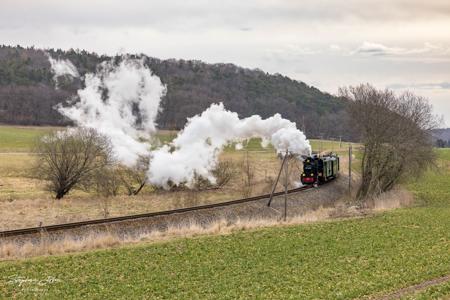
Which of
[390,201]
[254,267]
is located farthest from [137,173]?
[254,267]

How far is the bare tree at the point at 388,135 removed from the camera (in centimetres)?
5078

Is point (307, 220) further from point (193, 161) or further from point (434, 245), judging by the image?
point (193, 161)

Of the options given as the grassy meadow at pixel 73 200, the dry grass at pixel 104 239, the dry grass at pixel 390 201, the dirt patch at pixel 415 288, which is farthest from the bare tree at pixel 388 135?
the dirt patch at pixel 415 288

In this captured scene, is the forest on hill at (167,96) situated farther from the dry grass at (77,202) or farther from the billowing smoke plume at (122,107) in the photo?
the dry grass at (77,202)

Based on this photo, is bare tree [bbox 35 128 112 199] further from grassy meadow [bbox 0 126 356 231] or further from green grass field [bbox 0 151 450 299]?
green grass field [bbox 0 151 450 299]

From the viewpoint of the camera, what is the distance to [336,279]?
19781mm

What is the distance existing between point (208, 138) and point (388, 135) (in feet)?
59.1

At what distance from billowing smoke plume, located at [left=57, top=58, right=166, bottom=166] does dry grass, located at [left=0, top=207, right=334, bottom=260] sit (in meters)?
24.4

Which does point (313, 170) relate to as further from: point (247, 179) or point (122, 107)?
point (122, 107)

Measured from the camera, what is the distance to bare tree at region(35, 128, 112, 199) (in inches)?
1949

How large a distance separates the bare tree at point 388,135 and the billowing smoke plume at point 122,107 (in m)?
22.5

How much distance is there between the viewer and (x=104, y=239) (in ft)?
88.6

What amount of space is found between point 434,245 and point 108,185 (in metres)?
33.5

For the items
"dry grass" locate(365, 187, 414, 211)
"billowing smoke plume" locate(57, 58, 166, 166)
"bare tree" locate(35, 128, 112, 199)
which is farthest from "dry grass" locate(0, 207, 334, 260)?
"billowing smoke plume" locate(57, 58, 166, 166)
